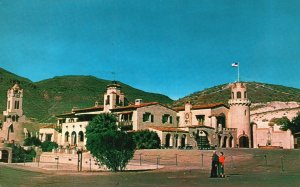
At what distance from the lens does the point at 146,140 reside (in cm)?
5900

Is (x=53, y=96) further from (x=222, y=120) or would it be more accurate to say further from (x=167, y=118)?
(x=222, y=120)

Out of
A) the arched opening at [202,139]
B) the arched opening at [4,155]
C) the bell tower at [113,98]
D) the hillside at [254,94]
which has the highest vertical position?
the hillside at [254,94]

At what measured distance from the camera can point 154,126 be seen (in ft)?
221

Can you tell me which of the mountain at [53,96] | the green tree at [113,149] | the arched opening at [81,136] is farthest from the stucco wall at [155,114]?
the mountain at [53,96]

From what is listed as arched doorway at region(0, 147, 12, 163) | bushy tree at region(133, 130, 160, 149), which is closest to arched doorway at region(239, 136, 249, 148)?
bushy tree at region(133, 130, 160, 149)

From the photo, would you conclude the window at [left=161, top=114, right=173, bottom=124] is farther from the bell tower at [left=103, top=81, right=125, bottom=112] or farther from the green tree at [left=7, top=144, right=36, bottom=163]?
the green tree at [left=7, top=144, right=36, bottom=163]

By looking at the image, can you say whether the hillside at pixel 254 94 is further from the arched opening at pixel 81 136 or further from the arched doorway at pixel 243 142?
the arched opening at pixel 81 136

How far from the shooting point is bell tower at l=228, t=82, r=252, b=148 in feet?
226

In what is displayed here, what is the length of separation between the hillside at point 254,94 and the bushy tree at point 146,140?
6420cm

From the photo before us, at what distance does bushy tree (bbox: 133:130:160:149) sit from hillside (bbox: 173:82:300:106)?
64203mm

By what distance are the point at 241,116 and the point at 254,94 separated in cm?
6949

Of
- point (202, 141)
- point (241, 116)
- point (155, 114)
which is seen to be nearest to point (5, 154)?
point (155, 114)

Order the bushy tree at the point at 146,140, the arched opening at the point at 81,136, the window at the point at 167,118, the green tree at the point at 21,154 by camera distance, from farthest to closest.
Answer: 1. the arched opening at the point at 81,136
2. the green tree at the point at 21,154
3. the window at the point at 167,118
4. the bushy tree at the point at 146,140

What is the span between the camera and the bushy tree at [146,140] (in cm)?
5856
